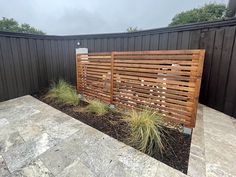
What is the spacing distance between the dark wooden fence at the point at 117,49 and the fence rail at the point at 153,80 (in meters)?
1.48

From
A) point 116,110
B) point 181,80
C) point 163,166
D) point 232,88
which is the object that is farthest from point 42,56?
point 232,88

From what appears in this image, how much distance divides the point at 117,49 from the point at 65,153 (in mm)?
4040

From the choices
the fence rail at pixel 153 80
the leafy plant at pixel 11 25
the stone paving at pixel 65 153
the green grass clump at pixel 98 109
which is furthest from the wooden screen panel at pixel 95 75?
the leafy plant at pixel 11 25

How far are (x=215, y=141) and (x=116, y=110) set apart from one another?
6.70 feet

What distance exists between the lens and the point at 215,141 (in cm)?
197

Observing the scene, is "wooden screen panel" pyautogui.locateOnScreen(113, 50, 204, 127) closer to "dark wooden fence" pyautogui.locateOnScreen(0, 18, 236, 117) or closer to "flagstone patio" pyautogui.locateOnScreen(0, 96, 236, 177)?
"flagstone patio" pyautogui.locateOnScreen(0, 96, 236, 177)

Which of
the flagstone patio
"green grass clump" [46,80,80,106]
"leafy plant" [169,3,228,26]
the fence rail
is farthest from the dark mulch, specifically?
"leafy plant" [169,3,228,26]

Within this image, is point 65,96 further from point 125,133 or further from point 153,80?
point 153,80

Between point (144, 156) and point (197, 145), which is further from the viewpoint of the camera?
point (197, 145)

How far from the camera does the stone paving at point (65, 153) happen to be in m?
1.46

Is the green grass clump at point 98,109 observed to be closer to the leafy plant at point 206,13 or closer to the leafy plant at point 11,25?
the leafy plant at point 206,13

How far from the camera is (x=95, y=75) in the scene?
3709 mm

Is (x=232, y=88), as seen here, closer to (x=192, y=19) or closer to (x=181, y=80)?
(x=181, y=80)

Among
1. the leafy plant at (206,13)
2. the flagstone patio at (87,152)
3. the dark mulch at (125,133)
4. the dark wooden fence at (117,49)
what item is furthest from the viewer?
the leafy plant at (206,13)
